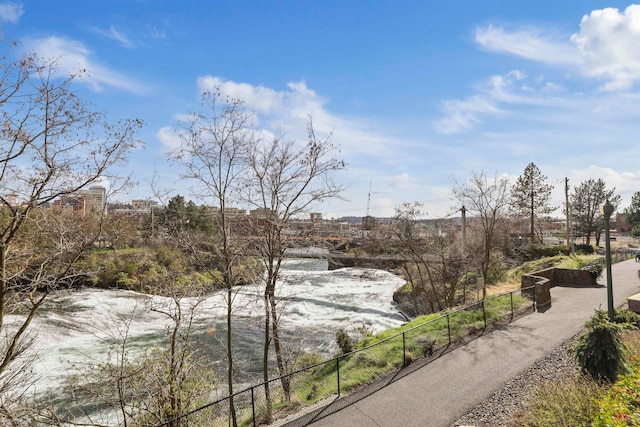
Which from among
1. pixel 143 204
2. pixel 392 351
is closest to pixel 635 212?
pixel 392 351

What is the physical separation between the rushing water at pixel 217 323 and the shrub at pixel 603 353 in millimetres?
6674

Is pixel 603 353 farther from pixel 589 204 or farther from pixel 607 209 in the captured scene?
pixel 589 204

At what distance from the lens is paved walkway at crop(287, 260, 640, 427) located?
747 cm

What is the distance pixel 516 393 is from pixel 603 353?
1848mm

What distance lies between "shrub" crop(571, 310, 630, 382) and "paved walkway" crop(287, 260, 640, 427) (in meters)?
1.81

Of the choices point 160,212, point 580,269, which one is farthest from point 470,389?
point 580,269

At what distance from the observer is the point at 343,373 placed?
1004 centimetres

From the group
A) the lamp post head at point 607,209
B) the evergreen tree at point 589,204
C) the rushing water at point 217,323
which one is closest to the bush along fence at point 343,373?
the rushing water at point 217,323

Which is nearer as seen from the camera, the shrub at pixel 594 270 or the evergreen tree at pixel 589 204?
the shrub at pixel 594 270

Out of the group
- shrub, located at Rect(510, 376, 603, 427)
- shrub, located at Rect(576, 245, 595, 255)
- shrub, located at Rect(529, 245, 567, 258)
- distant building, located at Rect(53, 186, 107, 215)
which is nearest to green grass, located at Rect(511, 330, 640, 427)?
shrub, located at Rect(510, 376, 603, 427)

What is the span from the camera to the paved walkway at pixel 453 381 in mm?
7473

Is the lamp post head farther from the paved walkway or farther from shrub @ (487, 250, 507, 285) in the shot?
shrub @ (487, 250, 507, 285)

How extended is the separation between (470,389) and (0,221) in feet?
35.2

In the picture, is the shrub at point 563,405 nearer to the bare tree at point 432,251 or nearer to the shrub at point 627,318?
the shrub at point 627,318
